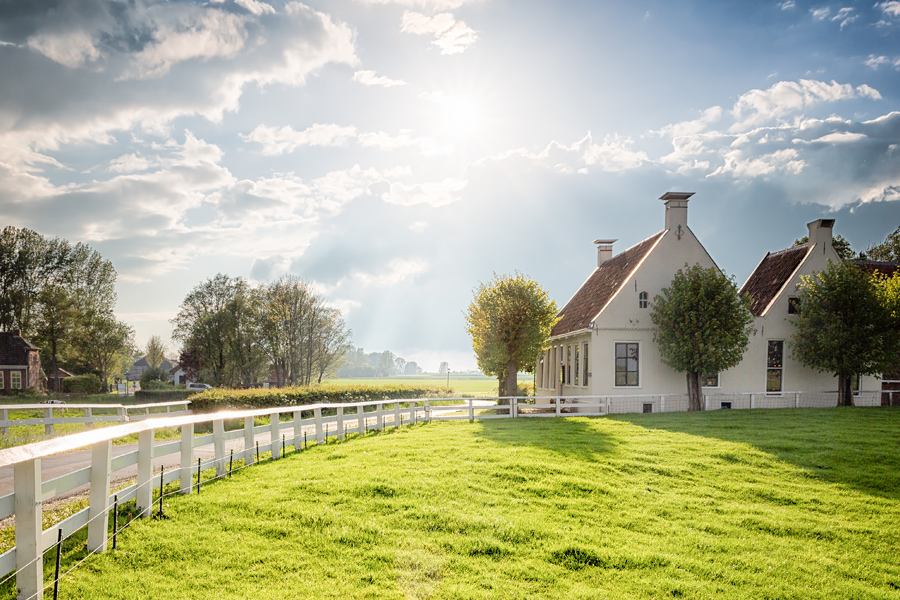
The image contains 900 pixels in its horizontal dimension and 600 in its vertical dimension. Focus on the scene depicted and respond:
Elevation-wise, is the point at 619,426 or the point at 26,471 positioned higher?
the point at 26,471

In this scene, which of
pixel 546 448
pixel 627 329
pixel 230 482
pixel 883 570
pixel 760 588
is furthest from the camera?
pixel 627 329

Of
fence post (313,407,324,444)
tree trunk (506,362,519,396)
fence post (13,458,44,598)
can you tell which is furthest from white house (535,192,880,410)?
fence post (13,458,44,598)

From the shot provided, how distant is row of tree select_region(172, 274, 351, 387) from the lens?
5581 cm

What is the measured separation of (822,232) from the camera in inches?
1182

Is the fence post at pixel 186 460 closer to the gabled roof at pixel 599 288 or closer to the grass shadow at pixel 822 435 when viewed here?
the grass shadow at pixel 822 435

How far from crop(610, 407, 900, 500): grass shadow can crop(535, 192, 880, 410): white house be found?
142 inches

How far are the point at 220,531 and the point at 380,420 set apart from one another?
12337mm

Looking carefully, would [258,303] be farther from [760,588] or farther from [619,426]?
[760,588]

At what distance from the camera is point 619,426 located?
2023 cm

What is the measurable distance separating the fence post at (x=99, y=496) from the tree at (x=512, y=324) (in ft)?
78.2

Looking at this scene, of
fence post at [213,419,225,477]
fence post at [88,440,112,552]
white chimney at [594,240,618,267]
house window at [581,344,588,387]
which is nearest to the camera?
fence post at [88,440,112,552]

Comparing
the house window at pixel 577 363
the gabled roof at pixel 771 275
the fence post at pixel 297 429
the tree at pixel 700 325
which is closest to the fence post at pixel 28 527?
the fence post at pixel 297 429

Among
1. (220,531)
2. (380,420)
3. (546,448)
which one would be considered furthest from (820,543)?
(380,420)

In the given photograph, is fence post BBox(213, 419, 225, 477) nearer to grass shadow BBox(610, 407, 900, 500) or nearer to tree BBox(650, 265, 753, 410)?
grass shadow BBox(610, 407, 900, 500)
